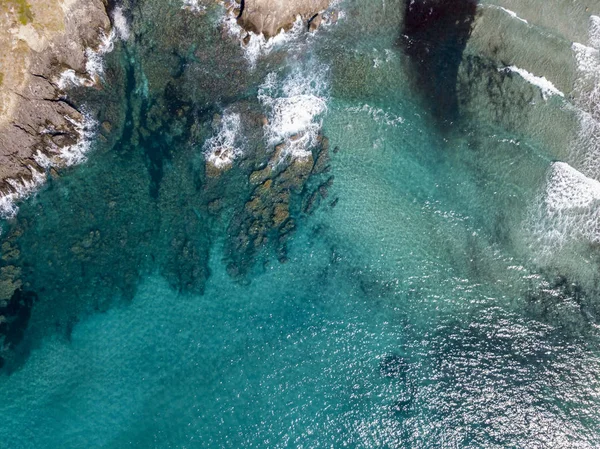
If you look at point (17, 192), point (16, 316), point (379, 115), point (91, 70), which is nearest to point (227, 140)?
point (91, 70)

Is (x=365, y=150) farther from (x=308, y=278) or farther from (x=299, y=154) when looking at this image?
(x=308, y=278)

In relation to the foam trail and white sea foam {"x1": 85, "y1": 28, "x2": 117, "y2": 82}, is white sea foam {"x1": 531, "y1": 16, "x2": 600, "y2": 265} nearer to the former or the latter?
the foam trail

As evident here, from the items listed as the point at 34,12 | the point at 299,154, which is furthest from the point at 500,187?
the point at 34,12

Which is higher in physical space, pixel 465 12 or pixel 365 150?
pixel 465 12

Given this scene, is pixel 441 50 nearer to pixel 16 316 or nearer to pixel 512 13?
pixel 512 13

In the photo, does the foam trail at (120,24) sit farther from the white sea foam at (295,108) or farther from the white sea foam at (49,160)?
the white sea foam at (295,108)

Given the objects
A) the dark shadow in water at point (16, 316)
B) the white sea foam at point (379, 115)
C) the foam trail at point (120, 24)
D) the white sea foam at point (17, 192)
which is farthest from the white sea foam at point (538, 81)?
the dark shadow in water at point (16, 316)
